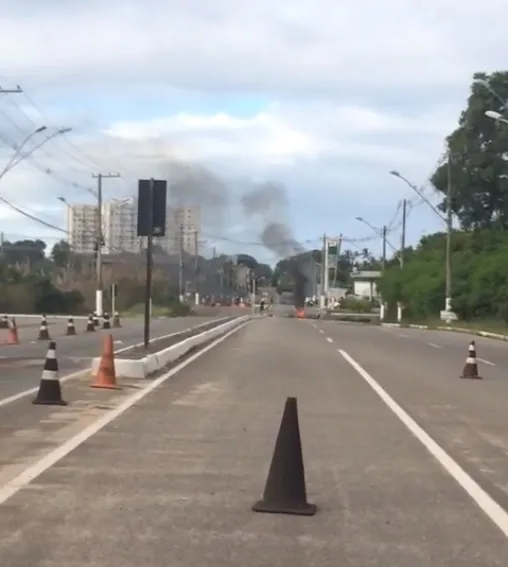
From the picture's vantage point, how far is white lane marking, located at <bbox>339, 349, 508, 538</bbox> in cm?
868

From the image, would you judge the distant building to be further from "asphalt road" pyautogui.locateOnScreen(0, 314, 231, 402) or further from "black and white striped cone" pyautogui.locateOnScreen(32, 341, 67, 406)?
"black and white striped cone" pyautogui.locateOnScreen(32, 341, 67, 406)

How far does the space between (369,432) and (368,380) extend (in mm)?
8103

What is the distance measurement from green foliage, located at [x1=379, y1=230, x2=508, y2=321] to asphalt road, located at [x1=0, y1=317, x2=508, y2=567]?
4370 centimetres

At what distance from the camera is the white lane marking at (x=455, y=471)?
342 inches

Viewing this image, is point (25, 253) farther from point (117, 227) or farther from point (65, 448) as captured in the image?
point (65, 448)

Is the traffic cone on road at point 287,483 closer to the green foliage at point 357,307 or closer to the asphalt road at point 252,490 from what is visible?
the asphalt road at point 252,490

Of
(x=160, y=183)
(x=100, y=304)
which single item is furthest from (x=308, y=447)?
(x=100, y=304)

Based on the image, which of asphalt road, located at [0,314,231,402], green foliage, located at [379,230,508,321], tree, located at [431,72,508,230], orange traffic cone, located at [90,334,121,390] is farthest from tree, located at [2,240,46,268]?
orange traffic cone, located at [90,334,121,390]

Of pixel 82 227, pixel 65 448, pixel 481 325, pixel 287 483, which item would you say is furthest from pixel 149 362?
pixel 82 227

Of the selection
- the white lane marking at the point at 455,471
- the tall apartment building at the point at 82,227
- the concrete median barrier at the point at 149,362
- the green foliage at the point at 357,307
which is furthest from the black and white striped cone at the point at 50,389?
the green foliage at the point at 357,307

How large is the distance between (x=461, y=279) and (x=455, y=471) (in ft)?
202

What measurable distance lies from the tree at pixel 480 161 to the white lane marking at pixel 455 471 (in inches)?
2397

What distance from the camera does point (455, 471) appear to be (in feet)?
35.3

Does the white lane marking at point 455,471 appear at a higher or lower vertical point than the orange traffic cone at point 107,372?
lower
